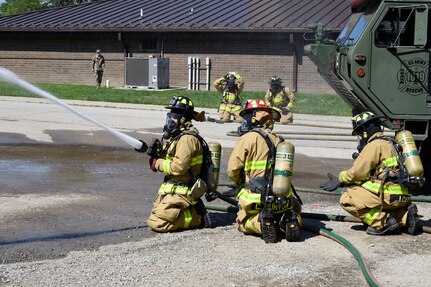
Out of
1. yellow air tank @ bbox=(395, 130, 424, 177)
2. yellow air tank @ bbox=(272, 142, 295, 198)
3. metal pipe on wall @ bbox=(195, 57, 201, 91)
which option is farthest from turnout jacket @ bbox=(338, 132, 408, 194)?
metal pipe on wall @ bbox=(195, 57, 201, 91)

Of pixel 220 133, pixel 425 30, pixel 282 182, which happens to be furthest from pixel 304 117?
pixel 282 182

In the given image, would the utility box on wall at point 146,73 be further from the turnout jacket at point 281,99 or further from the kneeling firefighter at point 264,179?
the kneeling firefighter at point 264,179

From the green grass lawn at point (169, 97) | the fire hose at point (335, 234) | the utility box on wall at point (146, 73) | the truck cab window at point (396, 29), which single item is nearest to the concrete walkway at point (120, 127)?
the green grass lawn at point (169, 97)

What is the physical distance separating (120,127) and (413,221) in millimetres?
10008

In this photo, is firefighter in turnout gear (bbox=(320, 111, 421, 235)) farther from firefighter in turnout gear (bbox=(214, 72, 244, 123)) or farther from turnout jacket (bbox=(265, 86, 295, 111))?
firefighter in turnout gear (bbox=(214, 72, 244, 123))

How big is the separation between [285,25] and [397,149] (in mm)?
20353

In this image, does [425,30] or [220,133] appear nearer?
[425,30]

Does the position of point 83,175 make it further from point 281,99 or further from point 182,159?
point 281,99

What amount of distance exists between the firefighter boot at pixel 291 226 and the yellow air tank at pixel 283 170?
280 mm

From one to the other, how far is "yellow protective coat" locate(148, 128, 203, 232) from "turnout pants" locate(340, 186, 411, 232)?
163 centimetres

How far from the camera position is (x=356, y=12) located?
11.6m

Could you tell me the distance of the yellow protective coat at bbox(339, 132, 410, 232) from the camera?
7.50 m

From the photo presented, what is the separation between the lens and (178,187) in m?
7.70

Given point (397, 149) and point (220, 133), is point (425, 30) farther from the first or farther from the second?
point (220, 133)
